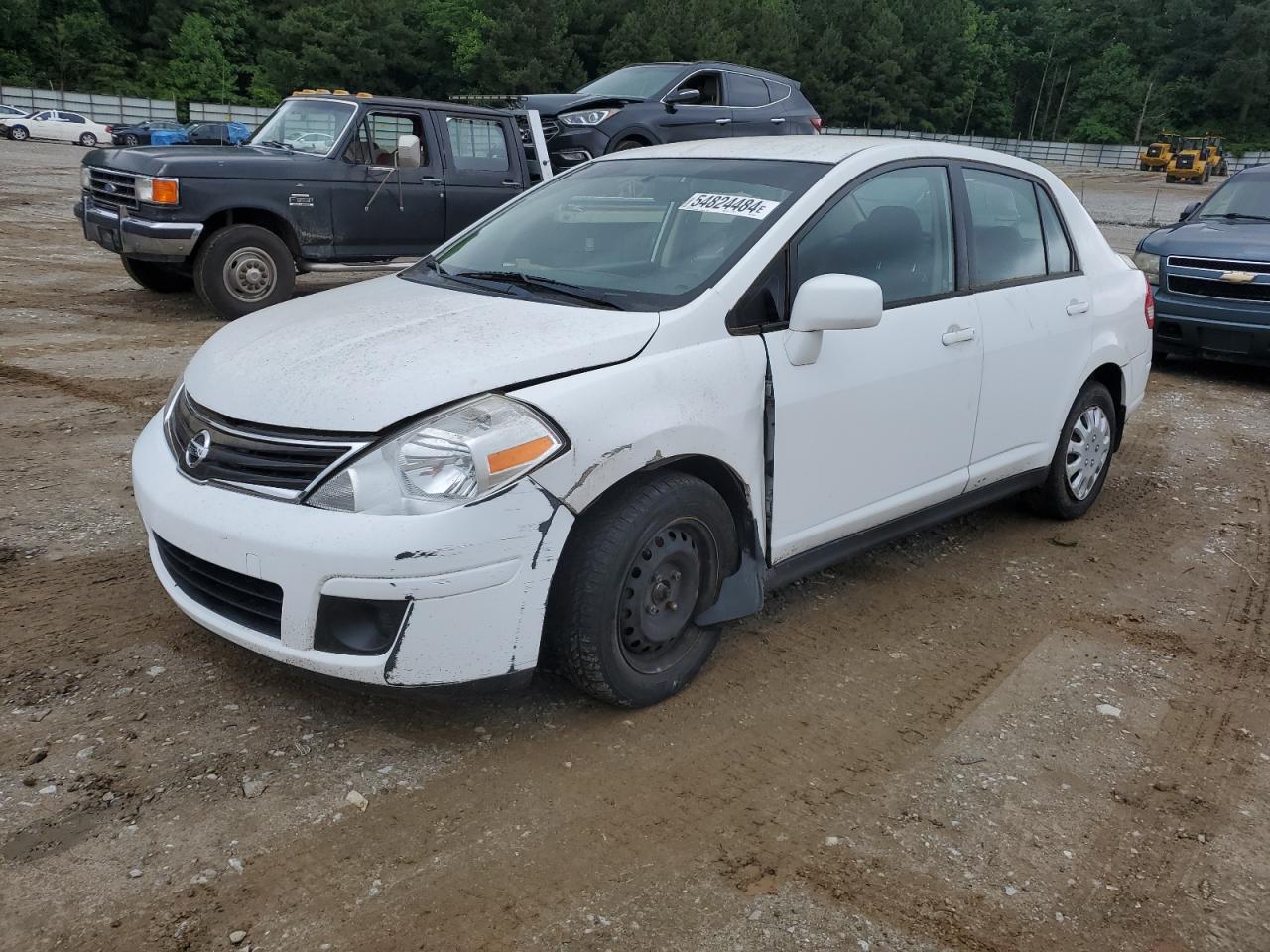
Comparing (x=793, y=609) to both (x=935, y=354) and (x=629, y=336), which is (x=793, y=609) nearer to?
(x=935, y=354)

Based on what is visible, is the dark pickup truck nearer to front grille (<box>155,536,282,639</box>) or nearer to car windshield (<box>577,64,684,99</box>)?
car windshield (<box>577,64,684,99</box>)

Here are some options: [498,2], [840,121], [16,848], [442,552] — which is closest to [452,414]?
[442,552]

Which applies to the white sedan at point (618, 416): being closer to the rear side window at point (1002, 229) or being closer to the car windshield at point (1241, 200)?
the rear side window at point (1002, 229)

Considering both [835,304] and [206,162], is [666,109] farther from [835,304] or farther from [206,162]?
[835,304]

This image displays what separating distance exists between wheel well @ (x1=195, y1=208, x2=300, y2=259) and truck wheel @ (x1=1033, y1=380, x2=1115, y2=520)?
660 centimetres

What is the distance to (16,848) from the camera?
102 inches

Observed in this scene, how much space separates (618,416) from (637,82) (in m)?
11.9

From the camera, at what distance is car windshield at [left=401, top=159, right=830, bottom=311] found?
356cm

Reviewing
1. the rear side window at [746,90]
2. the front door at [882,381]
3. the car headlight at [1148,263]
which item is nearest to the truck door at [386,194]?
the rear side window at [746,90]

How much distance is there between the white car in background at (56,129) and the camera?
3959 cm

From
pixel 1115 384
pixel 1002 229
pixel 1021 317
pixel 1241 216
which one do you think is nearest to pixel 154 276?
pixel 1002 229

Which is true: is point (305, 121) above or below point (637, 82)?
below

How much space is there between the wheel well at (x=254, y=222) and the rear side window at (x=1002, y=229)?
6347mm

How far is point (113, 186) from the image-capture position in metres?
8.92
